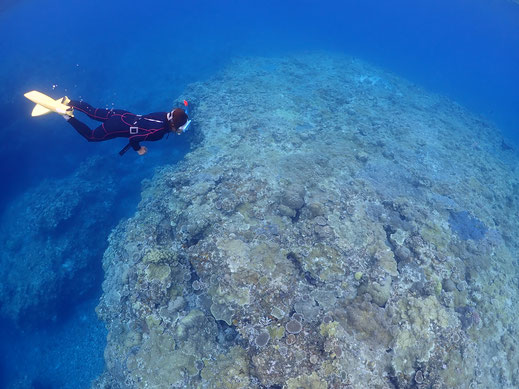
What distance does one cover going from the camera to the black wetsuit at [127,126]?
6.66 m

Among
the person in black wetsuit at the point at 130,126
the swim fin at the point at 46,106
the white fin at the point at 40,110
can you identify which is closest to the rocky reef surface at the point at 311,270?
the person in black wetsuit at the point at 130,126

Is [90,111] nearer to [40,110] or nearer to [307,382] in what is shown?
[40,110]

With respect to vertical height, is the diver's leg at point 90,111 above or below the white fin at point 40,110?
above

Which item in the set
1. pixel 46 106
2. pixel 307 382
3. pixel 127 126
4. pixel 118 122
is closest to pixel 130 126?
pixel 127 126

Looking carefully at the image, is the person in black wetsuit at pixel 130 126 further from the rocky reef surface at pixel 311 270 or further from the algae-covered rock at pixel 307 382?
the algae-covered rock at pixel 307 382

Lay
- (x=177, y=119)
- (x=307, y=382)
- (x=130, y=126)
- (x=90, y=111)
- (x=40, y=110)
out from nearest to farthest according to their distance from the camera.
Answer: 1. (x=307, y=382)
2. (x=177, y=119)
3. (x=130, y=126)
4. (x=40, y=110)
5. (x=90, y=111)

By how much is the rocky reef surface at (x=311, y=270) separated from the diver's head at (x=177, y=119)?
3064 millimetres

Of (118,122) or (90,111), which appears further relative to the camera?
(90,111)

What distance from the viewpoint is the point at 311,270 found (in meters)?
7.00

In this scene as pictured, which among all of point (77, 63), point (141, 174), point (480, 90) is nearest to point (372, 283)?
point (141, 174)

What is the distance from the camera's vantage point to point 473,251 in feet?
29.9

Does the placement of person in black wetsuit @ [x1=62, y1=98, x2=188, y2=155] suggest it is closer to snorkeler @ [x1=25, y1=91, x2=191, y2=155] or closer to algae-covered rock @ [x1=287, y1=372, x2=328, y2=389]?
snorkeler @ [x1=25, y1=91, x2=191, y2=155]

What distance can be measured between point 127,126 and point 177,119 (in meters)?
1.70

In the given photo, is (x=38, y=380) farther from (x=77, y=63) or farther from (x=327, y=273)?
(x=77, y=63)
